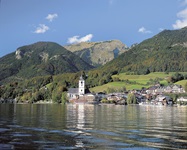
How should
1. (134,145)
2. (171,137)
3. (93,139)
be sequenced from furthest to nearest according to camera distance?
(171,137), (93,139), (134,145)

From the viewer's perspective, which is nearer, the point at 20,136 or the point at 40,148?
the point at 40,148

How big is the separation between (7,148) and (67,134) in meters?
9.54

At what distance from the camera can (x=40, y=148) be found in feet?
83.8

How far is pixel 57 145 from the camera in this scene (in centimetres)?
2697

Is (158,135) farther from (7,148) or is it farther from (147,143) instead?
(7,148)

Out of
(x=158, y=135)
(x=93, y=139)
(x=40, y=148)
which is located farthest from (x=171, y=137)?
(x=40, y=148)

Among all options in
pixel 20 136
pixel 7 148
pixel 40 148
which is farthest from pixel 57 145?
pixel 20 136

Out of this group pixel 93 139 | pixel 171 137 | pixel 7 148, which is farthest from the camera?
pixel 171 137

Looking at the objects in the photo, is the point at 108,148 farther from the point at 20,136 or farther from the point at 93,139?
the point at 20,136

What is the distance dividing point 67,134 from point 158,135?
9957mm

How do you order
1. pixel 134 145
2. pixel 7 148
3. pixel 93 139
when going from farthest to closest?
pixel 93 139 < pixel 134 145 < pixel 7 148

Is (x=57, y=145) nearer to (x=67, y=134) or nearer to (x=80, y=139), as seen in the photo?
(x=80, y=139)

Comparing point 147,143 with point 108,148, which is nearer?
point 108,148

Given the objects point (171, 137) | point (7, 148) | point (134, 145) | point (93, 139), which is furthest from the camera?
point (171, 137)
